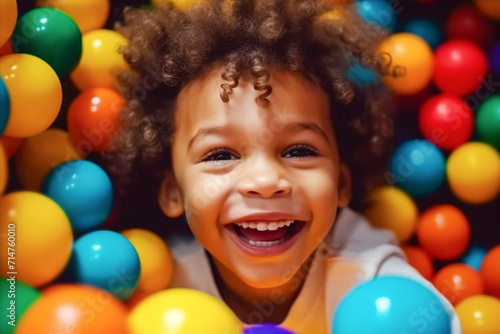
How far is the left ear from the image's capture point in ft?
3.82

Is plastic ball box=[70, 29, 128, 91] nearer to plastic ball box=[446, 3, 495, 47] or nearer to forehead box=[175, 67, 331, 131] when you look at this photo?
forehead box=[175, 67, 331, 131]

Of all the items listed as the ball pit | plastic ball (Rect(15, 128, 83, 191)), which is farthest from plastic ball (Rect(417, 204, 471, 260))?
plastic ball (Rect(15, 128, 83, 191))

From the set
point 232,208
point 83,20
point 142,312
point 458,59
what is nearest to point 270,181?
point 232,208

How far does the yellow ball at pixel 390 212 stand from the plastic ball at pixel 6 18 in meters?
0.77

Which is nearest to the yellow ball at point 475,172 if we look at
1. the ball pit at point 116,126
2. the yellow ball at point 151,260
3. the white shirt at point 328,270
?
the ball pit at point 116,126

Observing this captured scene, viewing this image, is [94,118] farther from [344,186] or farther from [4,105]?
[344,186]

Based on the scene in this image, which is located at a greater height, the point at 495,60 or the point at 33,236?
the point at 33,236

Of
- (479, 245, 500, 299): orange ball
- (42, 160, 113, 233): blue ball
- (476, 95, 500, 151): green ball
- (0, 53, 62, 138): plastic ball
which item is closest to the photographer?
(0, 53, 62, 138): plastic ball

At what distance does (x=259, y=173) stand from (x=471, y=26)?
741mm

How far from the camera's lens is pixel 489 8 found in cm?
138

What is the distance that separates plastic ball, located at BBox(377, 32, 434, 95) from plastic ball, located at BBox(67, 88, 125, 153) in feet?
1.77

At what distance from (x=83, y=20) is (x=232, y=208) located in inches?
18.2

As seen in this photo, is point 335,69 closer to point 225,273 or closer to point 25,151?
point 225,273

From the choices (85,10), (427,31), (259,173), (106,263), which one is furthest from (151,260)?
(427,31)
